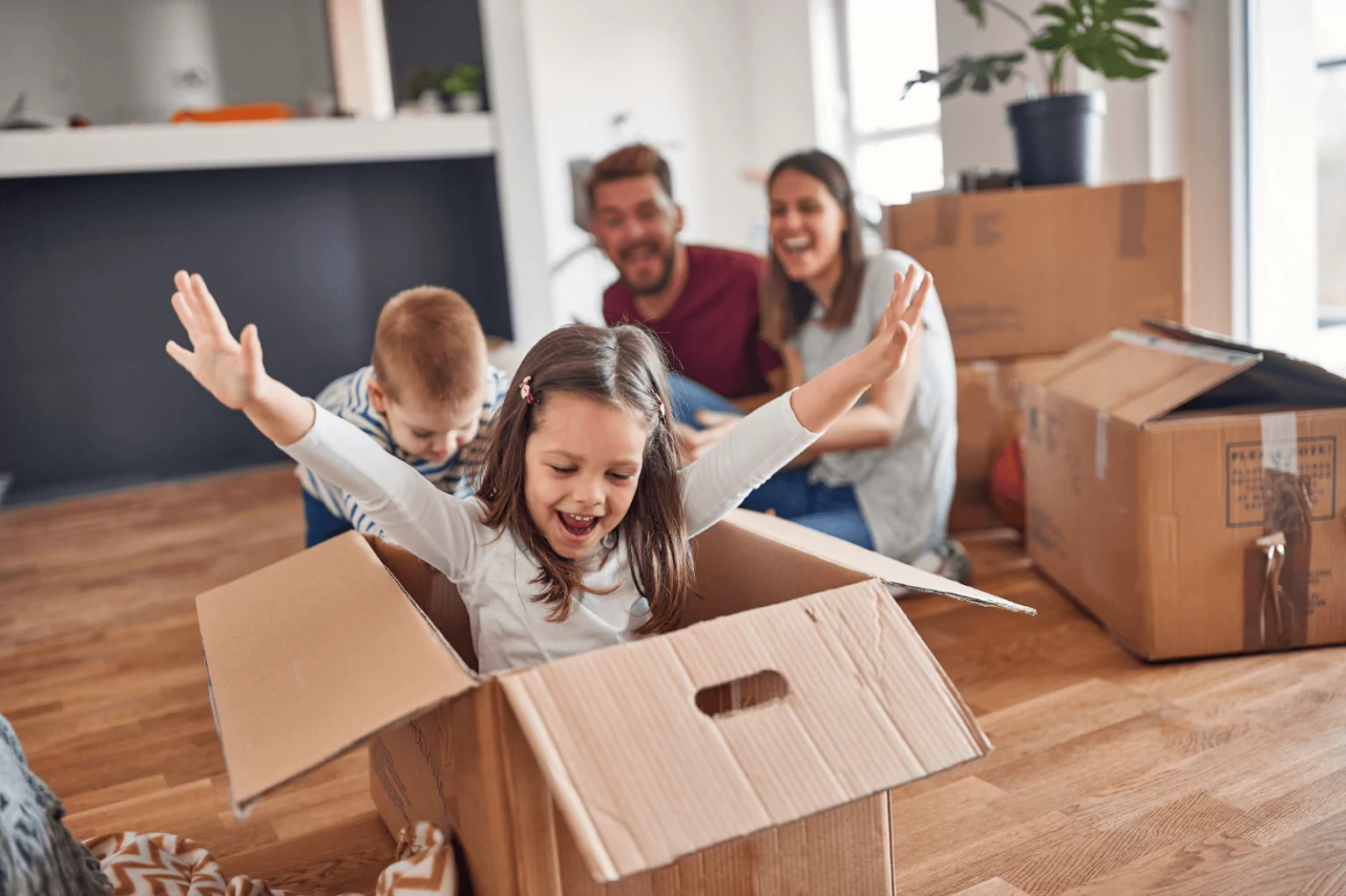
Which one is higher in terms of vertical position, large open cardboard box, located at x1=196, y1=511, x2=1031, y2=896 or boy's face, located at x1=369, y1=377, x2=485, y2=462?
boy's face, located at x1=369, y1=377, x2=485, y2=462

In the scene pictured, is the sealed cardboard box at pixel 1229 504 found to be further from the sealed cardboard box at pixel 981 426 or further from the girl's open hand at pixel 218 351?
the girl's open hand at pixel 218 351

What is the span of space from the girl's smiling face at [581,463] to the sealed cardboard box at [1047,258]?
1465 mm

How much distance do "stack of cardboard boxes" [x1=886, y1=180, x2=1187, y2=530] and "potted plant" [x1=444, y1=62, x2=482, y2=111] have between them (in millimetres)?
2128

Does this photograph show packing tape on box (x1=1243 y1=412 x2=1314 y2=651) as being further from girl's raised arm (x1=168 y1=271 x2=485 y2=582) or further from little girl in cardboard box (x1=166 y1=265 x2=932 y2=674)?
girl's raised arm (x1=168 y1=271 x2=485 y2=582)

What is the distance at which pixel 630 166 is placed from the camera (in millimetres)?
2270

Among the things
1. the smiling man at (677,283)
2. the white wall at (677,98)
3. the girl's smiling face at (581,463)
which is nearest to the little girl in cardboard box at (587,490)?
the girl's smiling face at (581,463)

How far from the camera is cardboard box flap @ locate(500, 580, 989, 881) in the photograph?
0.71 meters

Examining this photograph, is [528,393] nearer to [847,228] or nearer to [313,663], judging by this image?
[313,663]

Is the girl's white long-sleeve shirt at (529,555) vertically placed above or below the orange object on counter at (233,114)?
below

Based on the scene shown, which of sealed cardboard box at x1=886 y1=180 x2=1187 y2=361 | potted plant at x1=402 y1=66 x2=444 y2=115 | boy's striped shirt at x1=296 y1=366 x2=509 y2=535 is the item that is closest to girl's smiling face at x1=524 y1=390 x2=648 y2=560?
boy's striped shirt at x1=296 y1=366 x2=509 y2=535

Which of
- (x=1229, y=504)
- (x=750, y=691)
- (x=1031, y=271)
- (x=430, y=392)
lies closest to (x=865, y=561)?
(x=750, y=691)

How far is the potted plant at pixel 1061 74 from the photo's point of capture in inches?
91.2

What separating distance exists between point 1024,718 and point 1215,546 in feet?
1.23

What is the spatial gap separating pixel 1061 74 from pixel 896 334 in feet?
5.61
